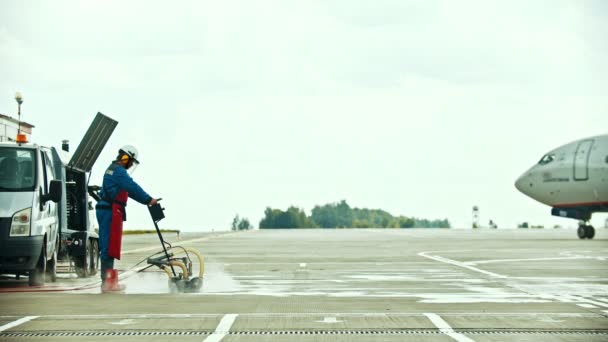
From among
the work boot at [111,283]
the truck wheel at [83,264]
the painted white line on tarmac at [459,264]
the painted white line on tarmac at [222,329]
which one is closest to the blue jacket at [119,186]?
the work boot at [111,283]

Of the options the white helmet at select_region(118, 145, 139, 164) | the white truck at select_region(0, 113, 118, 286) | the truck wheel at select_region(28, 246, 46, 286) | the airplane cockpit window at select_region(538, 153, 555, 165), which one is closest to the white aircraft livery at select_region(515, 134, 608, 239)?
the airplane cockpit window at select_region(538, 153, 555, 165)

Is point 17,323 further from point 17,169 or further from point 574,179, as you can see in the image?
point 574,179

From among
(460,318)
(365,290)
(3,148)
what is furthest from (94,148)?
(460,318)

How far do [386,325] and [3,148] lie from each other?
8.36 m

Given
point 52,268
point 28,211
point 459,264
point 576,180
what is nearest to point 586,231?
point 576,180

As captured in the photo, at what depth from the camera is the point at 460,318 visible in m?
10.4

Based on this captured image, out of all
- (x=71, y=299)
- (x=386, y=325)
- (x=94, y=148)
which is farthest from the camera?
(x=94, y=148)

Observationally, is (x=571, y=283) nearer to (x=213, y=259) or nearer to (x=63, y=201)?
(x=63, y=201)

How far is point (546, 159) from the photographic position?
4603 centimetres

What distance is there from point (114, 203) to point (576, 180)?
3197 cm

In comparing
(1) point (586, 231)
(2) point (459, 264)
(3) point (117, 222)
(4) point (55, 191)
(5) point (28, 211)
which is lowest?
(2) point (459, 264)

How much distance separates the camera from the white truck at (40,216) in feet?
48.4

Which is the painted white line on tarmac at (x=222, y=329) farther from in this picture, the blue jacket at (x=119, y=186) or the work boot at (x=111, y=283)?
the blue jacket at (x=119, y=186)

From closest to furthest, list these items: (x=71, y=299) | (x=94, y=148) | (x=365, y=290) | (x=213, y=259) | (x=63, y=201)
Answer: (x=71, y=299)
(x=365, y=290)
(x=63, y=201)
(x=94, y=148)
(x=213, y=259)
